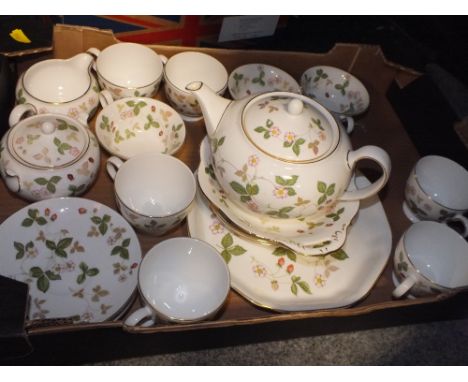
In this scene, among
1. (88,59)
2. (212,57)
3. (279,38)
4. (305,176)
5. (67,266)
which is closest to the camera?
(305,176)

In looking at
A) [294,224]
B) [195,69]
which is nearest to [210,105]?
[294,224]

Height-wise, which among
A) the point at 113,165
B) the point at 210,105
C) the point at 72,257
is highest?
the point at 210,105

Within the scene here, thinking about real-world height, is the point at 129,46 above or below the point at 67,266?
above

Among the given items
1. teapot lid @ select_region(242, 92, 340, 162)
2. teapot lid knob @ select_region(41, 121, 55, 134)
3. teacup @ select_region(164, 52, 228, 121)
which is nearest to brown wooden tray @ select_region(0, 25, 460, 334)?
teacup @ select_region(164, 52, 228, 121)

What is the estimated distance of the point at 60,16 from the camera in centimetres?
99

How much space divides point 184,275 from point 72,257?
20cm

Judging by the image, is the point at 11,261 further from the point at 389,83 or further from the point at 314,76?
the point at 389,83

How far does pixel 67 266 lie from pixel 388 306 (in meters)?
0.53

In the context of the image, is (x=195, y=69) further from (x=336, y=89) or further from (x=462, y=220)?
(x=462, y=220)

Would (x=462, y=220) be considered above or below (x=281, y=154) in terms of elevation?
below

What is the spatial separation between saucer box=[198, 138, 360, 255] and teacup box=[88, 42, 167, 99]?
296 mm

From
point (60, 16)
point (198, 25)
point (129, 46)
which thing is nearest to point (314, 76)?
point (198, 25)

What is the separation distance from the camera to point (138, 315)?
65cm

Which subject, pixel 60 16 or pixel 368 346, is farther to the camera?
pixel 60 16
